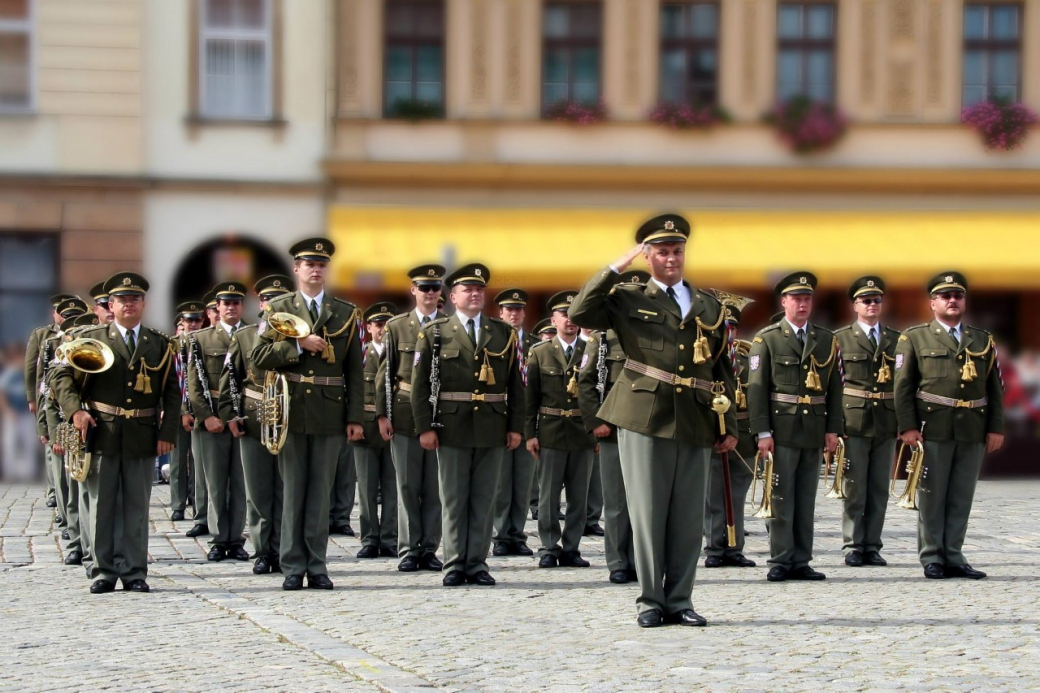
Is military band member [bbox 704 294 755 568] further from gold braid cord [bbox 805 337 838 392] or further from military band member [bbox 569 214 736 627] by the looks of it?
military band member [bbox 569 214 736 627]

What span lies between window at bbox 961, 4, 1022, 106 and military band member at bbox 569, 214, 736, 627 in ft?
63.2

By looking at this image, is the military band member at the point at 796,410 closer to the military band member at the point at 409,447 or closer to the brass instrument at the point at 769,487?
the brass instrument at the point at 769,487

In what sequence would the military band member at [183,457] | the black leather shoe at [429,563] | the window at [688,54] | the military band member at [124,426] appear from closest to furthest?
1. the military band member at [124,426]
2. the black leather shoe at [429,563]
3. the military band member at [183,457]
4. the window at [688,54]

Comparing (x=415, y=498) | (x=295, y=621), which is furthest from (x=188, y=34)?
(x=295, y=621)

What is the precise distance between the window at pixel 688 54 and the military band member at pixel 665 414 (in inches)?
724

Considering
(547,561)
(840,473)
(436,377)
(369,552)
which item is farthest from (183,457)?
(840,473)

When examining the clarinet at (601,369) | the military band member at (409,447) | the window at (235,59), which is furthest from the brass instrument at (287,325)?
the window at (235,59)

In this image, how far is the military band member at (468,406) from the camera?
39.6 ft

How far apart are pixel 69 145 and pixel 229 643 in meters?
18.5

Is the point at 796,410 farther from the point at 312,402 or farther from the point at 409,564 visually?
the point at 312,402

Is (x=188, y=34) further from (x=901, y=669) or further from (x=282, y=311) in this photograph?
(x=901, y=669)

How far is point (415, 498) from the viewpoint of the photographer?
13008 millimetres

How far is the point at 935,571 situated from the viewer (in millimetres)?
12258

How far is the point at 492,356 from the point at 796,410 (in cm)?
205
